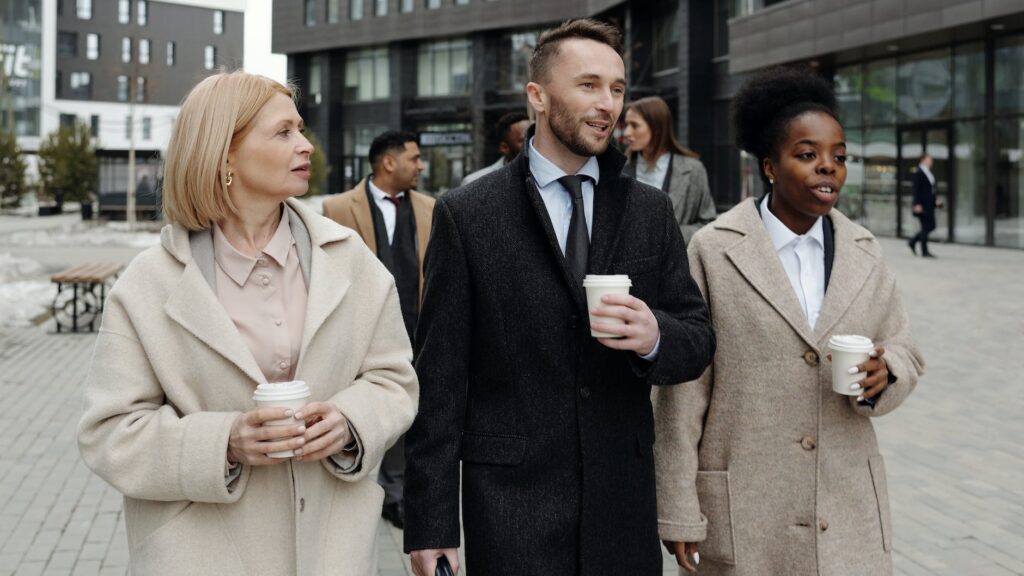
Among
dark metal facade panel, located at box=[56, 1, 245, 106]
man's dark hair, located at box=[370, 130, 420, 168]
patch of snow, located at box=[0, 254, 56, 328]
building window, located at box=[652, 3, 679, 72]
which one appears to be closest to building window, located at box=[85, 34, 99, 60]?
dark metal facade panel, located at box=[56, 1, 245, 106]

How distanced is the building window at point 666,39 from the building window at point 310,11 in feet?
90.5

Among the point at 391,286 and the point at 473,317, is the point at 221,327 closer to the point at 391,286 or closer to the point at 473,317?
the point at 391,286

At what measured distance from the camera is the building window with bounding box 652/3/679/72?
39156 millimetres

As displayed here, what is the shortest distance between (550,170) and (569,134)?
0.42 ft

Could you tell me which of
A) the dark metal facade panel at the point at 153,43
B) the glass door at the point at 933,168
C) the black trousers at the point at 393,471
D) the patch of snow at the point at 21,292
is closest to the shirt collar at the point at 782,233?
the black trousers at the point at 393,471

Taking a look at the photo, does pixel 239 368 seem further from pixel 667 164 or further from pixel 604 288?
pixel 667 164

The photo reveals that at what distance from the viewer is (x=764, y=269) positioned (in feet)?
9.97

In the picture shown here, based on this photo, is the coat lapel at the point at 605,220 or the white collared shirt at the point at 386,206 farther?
the white collared shirt at the point at 386,206

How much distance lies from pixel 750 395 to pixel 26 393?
888 centimetres

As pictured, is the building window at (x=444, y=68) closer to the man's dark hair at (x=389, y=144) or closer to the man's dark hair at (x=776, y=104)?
the man's dark hair at (x=389, y=144)

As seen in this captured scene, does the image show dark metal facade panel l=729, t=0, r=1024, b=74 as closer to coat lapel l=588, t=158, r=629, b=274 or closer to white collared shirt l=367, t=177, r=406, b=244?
white collared shirt l=367, t=177, r=406, b=244

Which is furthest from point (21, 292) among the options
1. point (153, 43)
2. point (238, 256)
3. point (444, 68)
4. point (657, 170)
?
point (153, 43)

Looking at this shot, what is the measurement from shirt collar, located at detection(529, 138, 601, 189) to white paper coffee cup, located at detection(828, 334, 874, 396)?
778mm

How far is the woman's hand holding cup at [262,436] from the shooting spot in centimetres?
225
